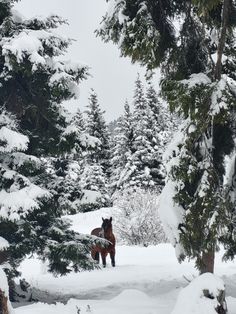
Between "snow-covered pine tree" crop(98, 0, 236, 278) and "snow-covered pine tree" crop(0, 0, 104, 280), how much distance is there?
1.90 m

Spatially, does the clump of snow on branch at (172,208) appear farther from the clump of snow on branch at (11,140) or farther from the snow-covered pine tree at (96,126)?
the snow-covered pine tree at (96,126)

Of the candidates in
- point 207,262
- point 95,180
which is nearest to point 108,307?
point 207,262

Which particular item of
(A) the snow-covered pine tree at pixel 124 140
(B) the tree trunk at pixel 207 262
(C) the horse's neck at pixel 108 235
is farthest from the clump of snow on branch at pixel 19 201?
(A) the snow-covered pine tree at pixel 124 140

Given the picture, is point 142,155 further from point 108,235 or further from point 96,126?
point 108,235

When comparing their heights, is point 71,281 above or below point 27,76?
below

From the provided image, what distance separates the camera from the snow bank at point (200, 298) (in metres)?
6.26

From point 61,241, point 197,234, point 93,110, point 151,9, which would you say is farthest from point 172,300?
point 93,110

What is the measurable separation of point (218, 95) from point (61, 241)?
211 inches

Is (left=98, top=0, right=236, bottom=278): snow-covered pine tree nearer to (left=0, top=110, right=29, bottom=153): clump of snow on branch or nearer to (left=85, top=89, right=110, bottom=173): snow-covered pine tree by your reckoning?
(left=0, top=110, right=29, bottom=153): clump of snow on branch

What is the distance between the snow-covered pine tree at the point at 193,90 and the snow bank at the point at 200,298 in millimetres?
1420

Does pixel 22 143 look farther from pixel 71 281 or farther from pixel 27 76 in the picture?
pixel 71 281

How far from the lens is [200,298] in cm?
637

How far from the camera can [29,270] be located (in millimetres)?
19234

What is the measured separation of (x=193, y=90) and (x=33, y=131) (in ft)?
15.5
